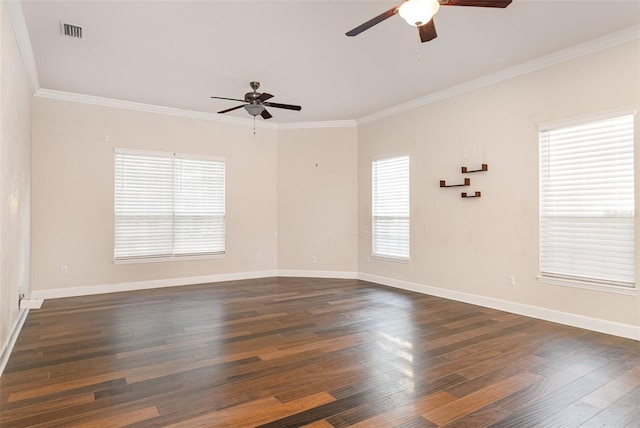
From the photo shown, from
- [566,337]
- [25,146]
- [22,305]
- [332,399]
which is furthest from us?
[25,146]

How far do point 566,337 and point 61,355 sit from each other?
4525mm

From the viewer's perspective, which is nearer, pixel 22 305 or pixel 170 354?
pixel 170 354

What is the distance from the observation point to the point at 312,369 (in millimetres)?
2930

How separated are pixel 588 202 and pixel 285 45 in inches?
139

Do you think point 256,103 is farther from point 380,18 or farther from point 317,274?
point 317,274

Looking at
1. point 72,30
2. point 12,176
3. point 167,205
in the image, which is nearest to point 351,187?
point 167,205

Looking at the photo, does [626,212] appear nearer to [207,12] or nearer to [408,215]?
[408,215]

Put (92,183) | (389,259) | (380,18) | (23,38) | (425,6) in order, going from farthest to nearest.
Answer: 1. (389,259)
2. (92,183)
3. (23,38)
4. (380,18)
5. (425,6)

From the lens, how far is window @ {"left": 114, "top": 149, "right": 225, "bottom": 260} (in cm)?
595

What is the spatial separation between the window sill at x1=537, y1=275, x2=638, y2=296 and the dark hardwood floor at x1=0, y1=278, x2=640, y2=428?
45 centimetres

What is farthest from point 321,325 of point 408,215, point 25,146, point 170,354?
point 25,146

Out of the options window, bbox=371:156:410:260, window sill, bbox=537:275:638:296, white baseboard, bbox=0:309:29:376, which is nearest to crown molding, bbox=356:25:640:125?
window, bbox=371:156:410:260

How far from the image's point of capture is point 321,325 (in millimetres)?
4098

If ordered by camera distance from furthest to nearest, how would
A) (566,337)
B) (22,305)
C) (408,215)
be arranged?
1. (408,215)
2. (22,305)
3. (566,337)
